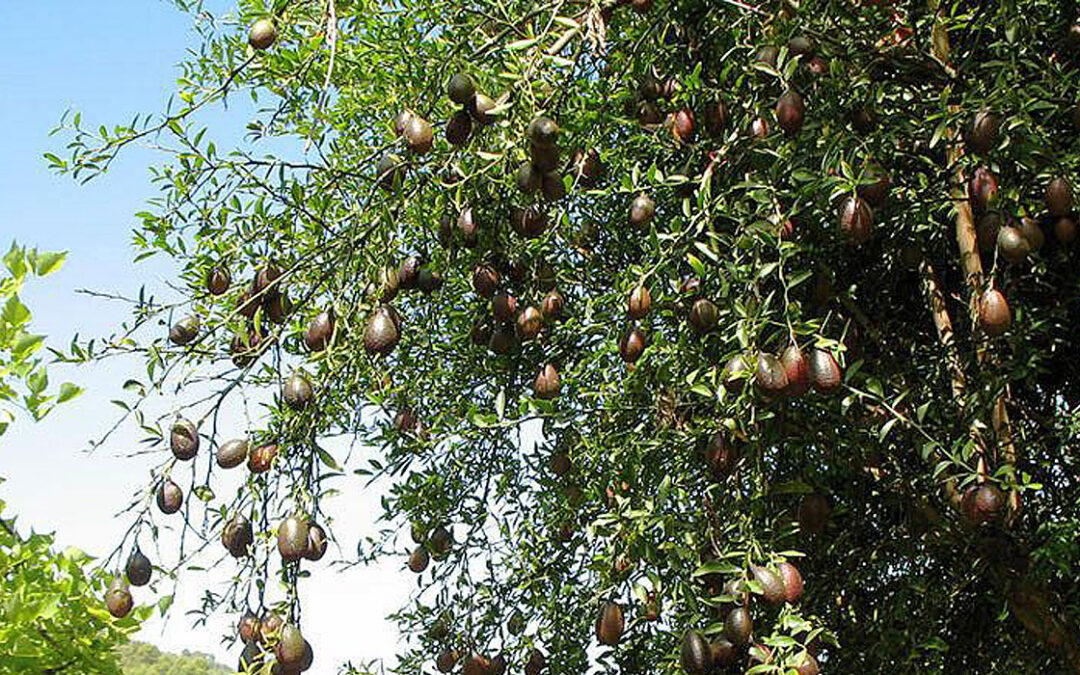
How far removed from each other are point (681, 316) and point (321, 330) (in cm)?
80

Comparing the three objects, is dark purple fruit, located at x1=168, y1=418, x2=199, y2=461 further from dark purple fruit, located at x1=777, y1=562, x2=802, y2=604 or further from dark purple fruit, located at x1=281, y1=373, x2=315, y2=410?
dark purple fruit, located at x1=777, y1=562, x2=802, y2=604

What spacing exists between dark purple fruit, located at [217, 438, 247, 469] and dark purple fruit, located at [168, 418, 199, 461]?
0.04m

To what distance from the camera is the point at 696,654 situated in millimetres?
1938

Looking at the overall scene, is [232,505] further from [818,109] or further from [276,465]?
[818,109]

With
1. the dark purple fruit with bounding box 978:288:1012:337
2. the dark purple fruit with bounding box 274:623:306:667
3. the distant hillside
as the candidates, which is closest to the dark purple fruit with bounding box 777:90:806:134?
the dark purple fruit with bounding box 978:288:1012:337

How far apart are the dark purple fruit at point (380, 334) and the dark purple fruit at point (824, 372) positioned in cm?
67

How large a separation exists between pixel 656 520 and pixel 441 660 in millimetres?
840

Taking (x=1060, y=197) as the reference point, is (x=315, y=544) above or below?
below

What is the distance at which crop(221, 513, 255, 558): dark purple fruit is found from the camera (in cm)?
180

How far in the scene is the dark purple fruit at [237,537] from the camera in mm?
1798

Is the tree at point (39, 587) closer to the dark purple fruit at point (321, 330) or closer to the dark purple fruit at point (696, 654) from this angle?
the dark purple fruit at point (321, 330)

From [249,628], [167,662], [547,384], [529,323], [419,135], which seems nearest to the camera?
[249,628]

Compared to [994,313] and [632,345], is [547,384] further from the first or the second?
[994,313]

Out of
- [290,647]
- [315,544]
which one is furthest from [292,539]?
[290,647]
